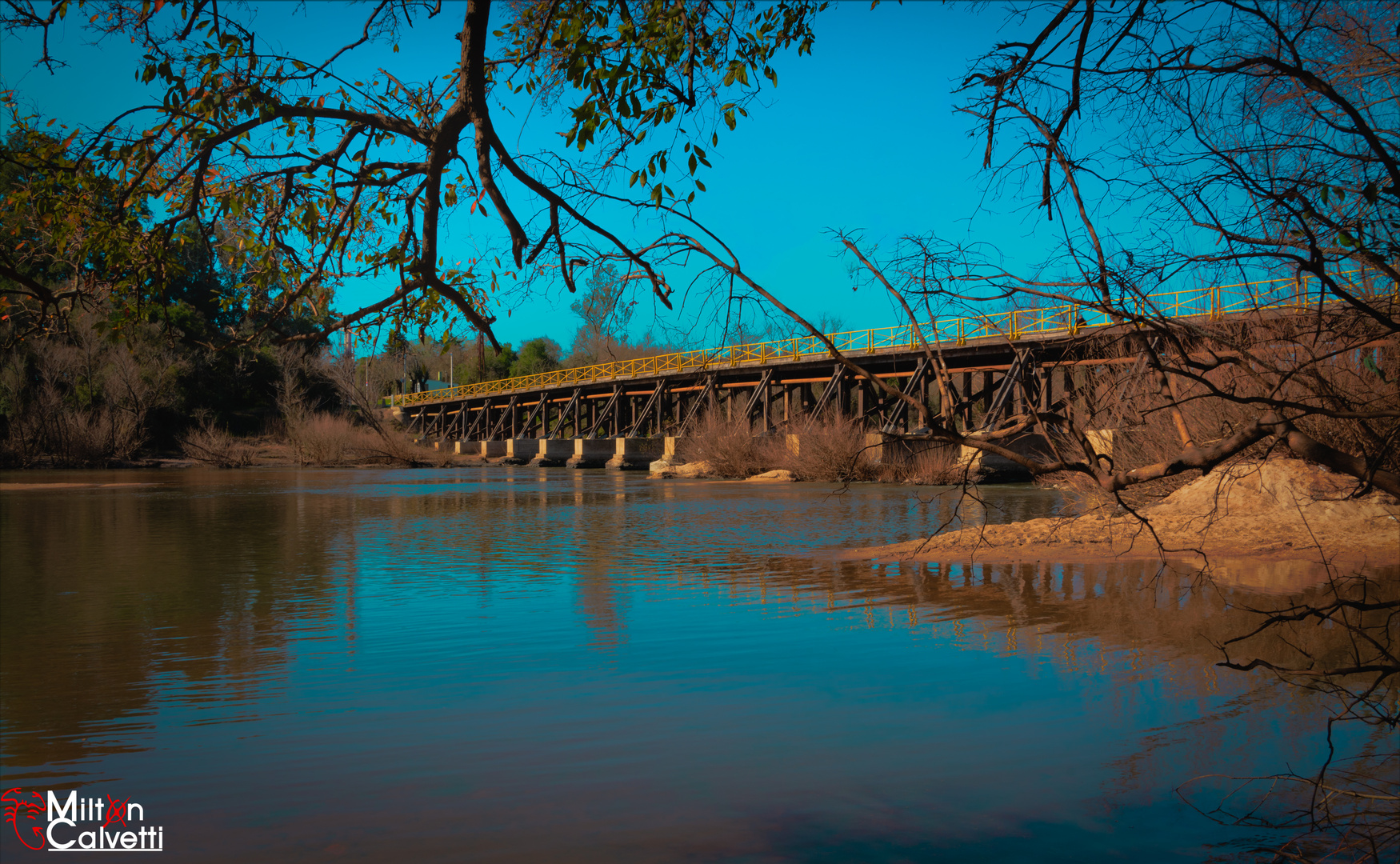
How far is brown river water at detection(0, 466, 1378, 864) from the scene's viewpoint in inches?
149

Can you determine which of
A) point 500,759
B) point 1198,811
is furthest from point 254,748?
point 1198,811

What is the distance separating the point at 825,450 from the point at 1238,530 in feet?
64.3

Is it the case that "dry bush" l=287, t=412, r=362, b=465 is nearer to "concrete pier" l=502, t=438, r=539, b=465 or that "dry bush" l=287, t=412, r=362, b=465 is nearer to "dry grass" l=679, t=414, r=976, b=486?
"concrete pier" l=502, t=438, r=539, b=465

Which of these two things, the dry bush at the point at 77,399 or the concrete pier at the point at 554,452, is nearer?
the dry bush at the point at 77,399

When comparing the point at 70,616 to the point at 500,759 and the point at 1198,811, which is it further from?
the point at 1198,811

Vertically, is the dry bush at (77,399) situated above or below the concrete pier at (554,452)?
above

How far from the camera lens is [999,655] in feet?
21.6

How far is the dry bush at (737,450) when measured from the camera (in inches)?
1350

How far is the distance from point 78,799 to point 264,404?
68.9m

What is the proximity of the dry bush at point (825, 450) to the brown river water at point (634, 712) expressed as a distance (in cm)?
Result: 1961
